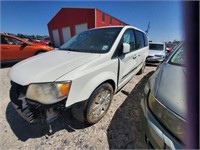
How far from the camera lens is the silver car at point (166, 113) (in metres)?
1.10

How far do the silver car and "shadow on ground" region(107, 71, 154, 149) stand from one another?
0.52 meters

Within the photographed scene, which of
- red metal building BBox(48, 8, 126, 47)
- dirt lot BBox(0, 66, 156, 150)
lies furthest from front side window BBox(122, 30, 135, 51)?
red metal building BBox(48, 8, 126, 47)

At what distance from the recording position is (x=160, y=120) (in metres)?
1.26

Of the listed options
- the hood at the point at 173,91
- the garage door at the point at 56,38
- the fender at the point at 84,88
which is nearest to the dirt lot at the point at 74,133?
the fender at the point at 84,88

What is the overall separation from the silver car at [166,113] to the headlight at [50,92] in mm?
1004

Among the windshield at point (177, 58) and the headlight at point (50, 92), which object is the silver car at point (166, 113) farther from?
the headlight at point (50, 92)

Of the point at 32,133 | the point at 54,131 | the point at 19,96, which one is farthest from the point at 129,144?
the point at 19,96

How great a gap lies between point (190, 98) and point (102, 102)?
1.33 m

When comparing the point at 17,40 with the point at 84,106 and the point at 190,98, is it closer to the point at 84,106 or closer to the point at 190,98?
the point at 84,106

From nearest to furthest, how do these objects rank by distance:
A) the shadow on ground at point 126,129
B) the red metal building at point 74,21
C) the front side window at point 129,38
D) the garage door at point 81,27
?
the shadow on ground at point 126,129
the front side window at point 129,38
the red metal building at point 74,21
the garage door at point 81,27

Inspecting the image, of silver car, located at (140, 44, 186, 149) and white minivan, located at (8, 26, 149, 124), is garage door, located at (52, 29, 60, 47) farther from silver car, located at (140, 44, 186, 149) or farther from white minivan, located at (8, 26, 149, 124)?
silver car, located at (140, 44, 186, 149)

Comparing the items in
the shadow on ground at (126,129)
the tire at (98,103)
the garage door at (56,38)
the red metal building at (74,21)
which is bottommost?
the shadow on ground at (126,129)

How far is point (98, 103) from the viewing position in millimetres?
2131

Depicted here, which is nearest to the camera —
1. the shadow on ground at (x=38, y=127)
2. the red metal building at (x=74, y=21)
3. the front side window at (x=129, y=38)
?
the shadow on ground at (x=38, y=127)
